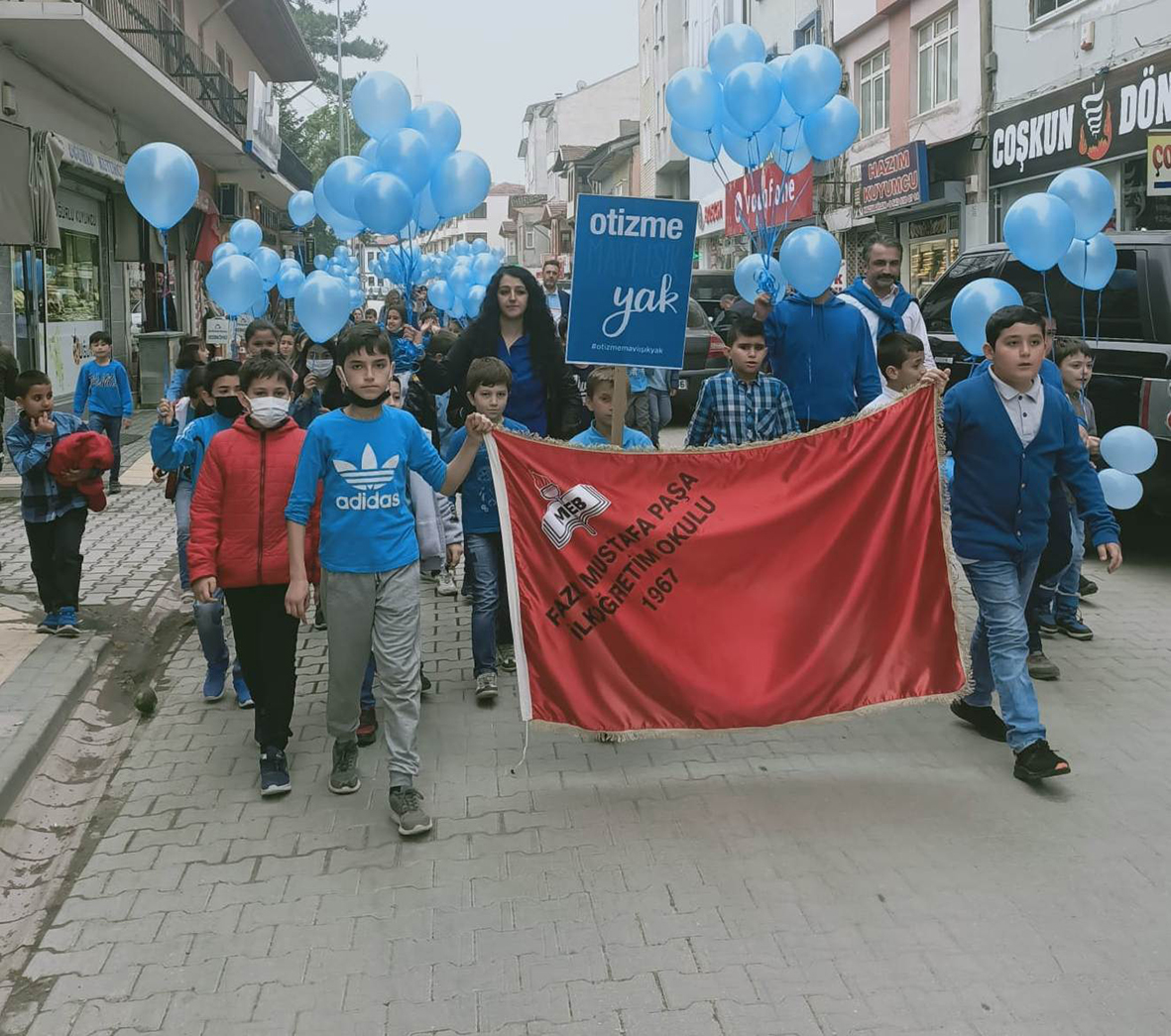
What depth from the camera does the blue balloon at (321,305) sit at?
782 centimetres

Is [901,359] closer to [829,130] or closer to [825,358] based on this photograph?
[825,358]

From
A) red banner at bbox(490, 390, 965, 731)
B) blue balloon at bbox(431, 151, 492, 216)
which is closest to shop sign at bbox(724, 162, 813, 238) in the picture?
blue balloon at bbox(431, 151, 492, 216)

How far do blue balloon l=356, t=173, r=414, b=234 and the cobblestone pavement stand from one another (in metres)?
4.95

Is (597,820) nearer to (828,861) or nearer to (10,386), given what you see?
(828,861)

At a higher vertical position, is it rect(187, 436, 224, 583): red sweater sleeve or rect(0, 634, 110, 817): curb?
rect(187, 436, 224, 583): red sweater sleeve

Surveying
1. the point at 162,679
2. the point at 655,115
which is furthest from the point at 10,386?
the point at 655,115

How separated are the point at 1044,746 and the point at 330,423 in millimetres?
2853

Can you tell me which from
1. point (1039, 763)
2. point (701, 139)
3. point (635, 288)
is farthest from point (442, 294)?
point (1039, 763)

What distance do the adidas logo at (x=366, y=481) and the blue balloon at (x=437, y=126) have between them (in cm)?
652

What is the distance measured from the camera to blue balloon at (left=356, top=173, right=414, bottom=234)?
9.36m

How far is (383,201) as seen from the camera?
9.38 metres

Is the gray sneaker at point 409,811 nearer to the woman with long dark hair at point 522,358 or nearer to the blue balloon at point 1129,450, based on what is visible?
the woman with long dark hair at point 522,358

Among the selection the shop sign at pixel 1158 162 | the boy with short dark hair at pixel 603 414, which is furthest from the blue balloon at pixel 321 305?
the shop sign at pixel 1158 162

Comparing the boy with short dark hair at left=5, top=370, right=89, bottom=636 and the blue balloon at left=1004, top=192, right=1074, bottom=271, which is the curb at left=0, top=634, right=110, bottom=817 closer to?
→ the boy with short dark hair at left=5, top=370, right=89, bottom=636
